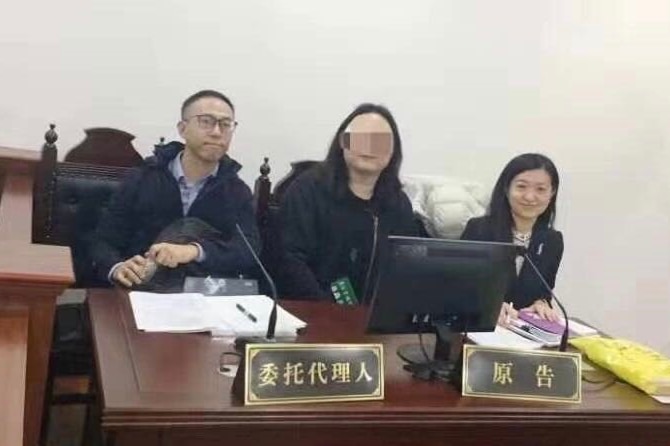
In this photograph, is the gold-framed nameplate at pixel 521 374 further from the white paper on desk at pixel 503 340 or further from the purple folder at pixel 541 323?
the purple folder at pixel 541 323

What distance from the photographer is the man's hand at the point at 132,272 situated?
→ 6.97 feet

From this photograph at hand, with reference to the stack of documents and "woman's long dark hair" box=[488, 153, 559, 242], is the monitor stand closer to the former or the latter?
the stack of documents

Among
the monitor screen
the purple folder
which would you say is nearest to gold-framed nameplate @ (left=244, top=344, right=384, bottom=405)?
the monitor screen

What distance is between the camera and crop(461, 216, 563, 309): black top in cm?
241

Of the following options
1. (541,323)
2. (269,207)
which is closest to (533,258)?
(541,323)

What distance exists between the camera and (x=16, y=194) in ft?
7.71

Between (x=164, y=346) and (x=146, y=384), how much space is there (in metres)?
0.21

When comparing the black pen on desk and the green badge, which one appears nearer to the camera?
the black pen on desk

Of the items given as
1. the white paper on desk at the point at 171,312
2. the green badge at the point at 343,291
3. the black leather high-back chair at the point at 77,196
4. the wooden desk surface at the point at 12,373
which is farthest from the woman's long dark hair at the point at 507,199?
the wooden desk surface at the point at 12,373

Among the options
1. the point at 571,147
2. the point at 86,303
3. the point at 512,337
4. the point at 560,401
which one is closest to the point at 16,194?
the point at 86,303

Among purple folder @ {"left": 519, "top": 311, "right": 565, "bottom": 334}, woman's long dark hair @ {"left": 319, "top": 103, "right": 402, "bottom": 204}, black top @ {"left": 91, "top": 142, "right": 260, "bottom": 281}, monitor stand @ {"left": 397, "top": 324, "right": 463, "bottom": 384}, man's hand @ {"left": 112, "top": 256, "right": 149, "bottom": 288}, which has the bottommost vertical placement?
monitor stand @ {"left": 397, "top": 324, "right": 463, "bottom": 384}

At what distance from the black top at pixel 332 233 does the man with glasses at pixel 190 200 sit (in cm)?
14

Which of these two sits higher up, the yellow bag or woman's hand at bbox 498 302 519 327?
woman's hand at bbox 498 302 519 327

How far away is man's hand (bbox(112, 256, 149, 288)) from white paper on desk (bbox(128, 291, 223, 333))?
175mm
